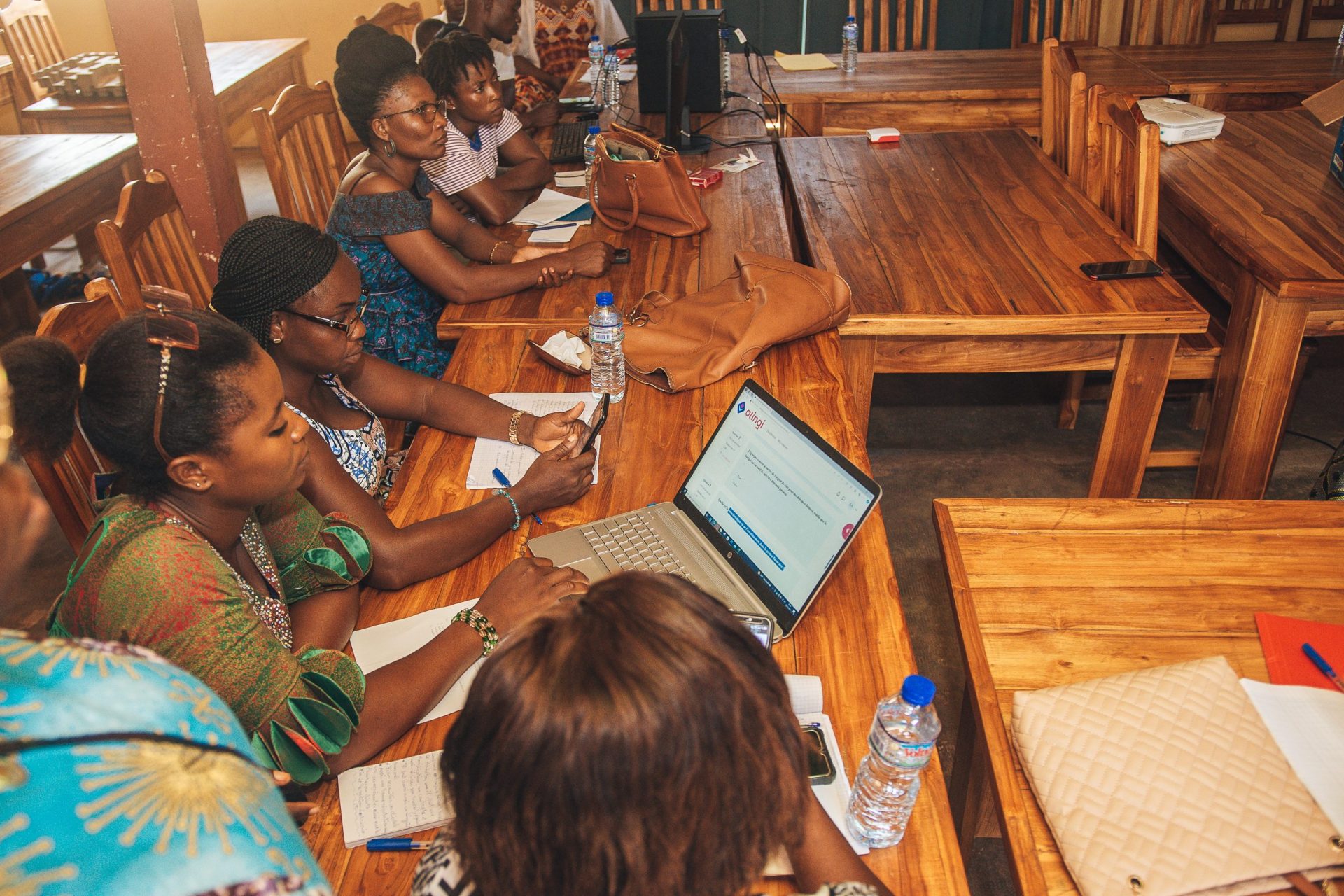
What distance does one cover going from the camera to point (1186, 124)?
113 inches

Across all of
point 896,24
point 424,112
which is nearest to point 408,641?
point 424,112

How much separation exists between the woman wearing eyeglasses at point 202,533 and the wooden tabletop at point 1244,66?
342 cm

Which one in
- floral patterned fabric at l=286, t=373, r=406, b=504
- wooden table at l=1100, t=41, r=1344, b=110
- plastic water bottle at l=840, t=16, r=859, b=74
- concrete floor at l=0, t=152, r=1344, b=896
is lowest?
concrete floor at l=0, t=152, r=1344, b=896

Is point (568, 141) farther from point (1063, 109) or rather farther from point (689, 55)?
point (1063, 109)

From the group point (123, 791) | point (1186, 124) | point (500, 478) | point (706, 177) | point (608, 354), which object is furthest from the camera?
point (1186, 124)

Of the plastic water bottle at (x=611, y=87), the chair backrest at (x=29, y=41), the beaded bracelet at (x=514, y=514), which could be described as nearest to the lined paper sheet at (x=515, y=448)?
the beaded bracelet at (x=514, y=514)

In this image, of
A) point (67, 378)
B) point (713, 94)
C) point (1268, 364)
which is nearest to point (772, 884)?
point (67, 378)

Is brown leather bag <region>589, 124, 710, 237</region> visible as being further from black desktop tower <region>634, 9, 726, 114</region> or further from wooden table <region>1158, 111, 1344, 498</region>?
wooden table <region>1158, 111, 1344, 498</region>

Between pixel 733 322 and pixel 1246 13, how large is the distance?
4.36 meters

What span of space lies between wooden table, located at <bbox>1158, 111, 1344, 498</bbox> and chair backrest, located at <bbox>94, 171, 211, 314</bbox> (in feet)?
7.68

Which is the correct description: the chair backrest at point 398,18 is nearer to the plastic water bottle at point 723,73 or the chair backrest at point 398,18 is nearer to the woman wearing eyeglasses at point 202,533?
the plastic water bottle at point 723,73

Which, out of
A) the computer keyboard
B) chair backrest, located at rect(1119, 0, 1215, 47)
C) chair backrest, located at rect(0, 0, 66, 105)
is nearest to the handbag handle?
the computer keyboard

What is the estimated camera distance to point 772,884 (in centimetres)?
92

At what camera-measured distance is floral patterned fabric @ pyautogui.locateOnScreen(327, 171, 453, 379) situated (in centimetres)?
213
